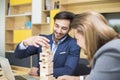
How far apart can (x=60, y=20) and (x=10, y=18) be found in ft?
14.5

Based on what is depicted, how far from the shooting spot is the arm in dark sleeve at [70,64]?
2176 mm

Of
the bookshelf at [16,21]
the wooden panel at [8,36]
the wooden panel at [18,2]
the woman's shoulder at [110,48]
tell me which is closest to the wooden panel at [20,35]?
the bookshelf at [16,21]

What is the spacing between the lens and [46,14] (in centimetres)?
549

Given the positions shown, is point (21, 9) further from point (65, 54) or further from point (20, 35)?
point (65, 54)

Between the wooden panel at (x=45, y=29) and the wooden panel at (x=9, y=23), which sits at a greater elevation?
the wooden panel at (x=9, y=23)

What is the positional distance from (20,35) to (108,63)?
528cm

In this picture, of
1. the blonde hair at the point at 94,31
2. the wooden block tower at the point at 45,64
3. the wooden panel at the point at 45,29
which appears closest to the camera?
the blonde hair at the point at 94,31

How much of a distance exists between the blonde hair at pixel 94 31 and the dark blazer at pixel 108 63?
0.07 m

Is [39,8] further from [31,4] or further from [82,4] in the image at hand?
[82,4]

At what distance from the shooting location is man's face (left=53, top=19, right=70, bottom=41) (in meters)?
2.38

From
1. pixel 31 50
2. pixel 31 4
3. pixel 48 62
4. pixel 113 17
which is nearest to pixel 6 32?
pixel 31 4

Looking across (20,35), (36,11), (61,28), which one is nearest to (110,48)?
(61,28)

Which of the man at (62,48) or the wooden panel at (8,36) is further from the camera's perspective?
the wooden panel at (8,36)

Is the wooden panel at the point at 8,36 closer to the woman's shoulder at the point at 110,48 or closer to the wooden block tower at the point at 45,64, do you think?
the wooden block tower at the point at 45,64
